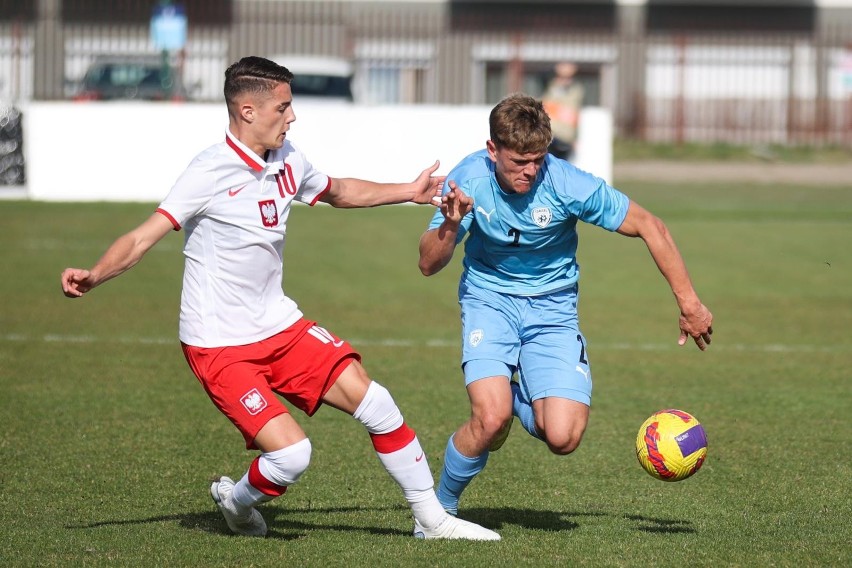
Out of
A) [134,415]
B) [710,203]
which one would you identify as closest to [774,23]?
[710,203]

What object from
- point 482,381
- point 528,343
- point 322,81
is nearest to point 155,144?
point 322,81

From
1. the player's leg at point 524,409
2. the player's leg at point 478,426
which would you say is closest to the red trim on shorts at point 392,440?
the player's leg at point 478,426

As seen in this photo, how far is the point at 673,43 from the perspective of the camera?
37.4 meters

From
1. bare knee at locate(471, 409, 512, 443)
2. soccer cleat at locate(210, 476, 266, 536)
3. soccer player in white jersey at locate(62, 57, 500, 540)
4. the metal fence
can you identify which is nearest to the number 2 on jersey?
bare knee at locate(471, 409, 512, 443)

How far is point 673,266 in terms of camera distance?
229 inches

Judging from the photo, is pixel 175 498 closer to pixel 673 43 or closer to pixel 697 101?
pixel 697 101

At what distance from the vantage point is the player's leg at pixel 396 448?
5.64m

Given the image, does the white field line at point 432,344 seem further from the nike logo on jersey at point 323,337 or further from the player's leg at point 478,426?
the nike logo on jersey at point 323,337

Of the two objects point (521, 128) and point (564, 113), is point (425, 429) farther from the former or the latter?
point (564, 113)

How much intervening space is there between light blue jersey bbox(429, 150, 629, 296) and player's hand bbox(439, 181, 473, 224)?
0.89 feet

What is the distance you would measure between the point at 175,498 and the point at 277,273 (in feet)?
4.69

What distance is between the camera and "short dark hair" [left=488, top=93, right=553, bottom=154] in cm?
562

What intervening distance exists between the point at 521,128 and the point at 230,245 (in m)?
1.34

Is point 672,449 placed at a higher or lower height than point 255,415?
lower
